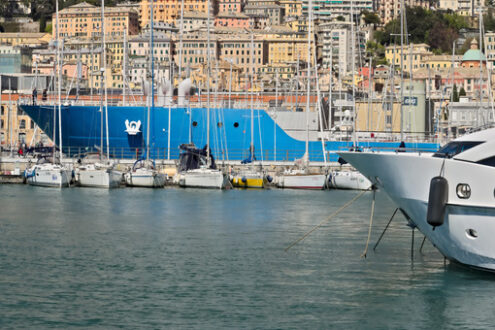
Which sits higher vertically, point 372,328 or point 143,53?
point 143,53

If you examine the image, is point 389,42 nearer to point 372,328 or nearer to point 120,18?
point 120,18

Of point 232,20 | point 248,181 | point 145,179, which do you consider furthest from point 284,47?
point 145,179

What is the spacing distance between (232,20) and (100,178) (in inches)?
5483

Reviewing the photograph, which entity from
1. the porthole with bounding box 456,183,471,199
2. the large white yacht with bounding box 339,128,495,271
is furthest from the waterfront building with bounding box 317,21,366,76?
the porthole with bounding box 456,183,471,199

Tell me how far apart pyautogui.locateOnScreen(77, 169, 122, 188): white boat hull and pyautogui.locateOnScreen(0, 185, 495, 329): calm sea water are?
11.4 meters

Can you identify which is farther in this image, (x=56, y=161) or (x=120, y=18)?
(x=120, y=18)

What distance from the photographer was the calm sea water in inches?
844

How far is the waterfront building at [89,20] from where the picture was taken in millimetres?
184500

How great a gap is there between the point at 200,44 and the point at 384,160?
454ft

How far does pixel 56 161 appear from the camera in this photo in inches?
2120

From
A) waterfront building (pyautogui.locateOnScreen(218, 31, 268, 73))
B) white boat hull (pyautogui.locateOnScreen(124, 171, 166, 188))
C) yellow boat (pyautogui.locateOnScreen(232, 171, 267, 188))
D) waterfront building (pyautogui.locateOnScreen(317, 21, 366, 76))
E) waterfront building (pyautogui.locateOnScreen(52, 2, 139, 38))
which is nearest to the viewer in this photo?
white boat hull (pyautogui.locateOnScreen(124, 171, 166, 188))

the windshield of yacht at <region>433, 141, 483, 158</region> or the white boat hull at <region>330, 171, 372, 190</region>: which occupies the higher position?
the windshield of yacht at <region>433, 141, 483, 158</region>

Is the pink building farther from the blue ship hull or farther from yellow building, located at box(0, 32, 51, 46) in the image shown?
the blue ship hull

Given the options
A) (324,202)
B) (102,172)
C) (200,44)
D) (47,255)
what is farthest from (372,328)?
(200,44)
